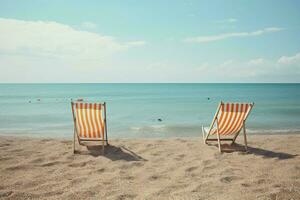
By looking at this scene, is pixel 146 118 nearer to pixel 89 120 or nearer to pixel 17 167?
pixel 89 120

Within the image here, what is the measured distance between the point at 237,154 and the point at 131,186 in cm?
284

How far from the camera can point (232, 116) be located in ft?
19.1

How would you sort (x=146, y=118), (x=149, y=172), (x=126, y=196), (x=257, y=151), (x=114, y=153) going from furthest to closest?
(x=146, y=118)
(x=257, y=151)
(x=114, y=153)
(x=149, y=172)
(x=126, y=196)

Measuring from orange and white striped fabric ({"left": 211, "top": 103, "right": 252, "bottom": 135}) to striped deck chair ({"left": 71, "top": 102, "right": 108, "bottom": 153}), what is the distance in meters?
2.72

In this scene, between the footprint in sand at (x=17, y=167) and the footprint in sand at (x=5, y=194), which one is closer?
the footprint in sand at (x=5, y=194)

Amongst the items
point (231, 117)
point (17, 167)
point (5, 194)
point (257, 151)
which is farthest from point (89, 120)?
point (257, 151)

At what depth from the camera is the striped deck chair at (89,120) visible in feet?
18.6

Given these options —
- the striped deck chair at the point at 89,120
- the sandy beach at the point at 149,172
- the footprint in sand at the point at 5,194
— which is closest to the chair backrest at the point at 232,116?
the sandy beach at the point at 149,172

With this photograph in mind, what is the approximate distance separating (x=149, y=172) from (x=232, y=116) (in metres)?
2.63

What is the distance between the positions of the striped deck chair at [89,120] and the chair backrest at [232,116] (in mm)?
2715

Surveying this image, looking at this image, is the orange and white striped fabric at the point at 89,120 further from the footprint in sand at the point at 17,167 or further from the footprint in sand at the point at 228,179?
the footprint in sand at the point at 228,179

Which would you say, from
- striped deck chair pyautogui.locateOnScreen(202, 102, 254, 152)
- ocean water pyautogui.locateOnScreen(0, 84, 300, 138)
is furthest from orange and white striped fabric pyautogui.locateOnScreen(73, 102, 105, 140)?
ocean water pyautogui.locateOnScreen(0, 84, 300, 138)

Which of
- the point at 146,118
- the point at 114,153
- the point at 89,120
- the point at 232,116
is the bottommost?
the point at 146,118

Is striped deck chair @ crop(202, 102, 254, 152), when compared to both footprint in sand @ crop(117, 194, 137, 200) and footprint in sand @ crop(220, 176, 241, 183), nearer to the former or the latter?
footprint in sand @ crop(220, 176, 241, 183)
